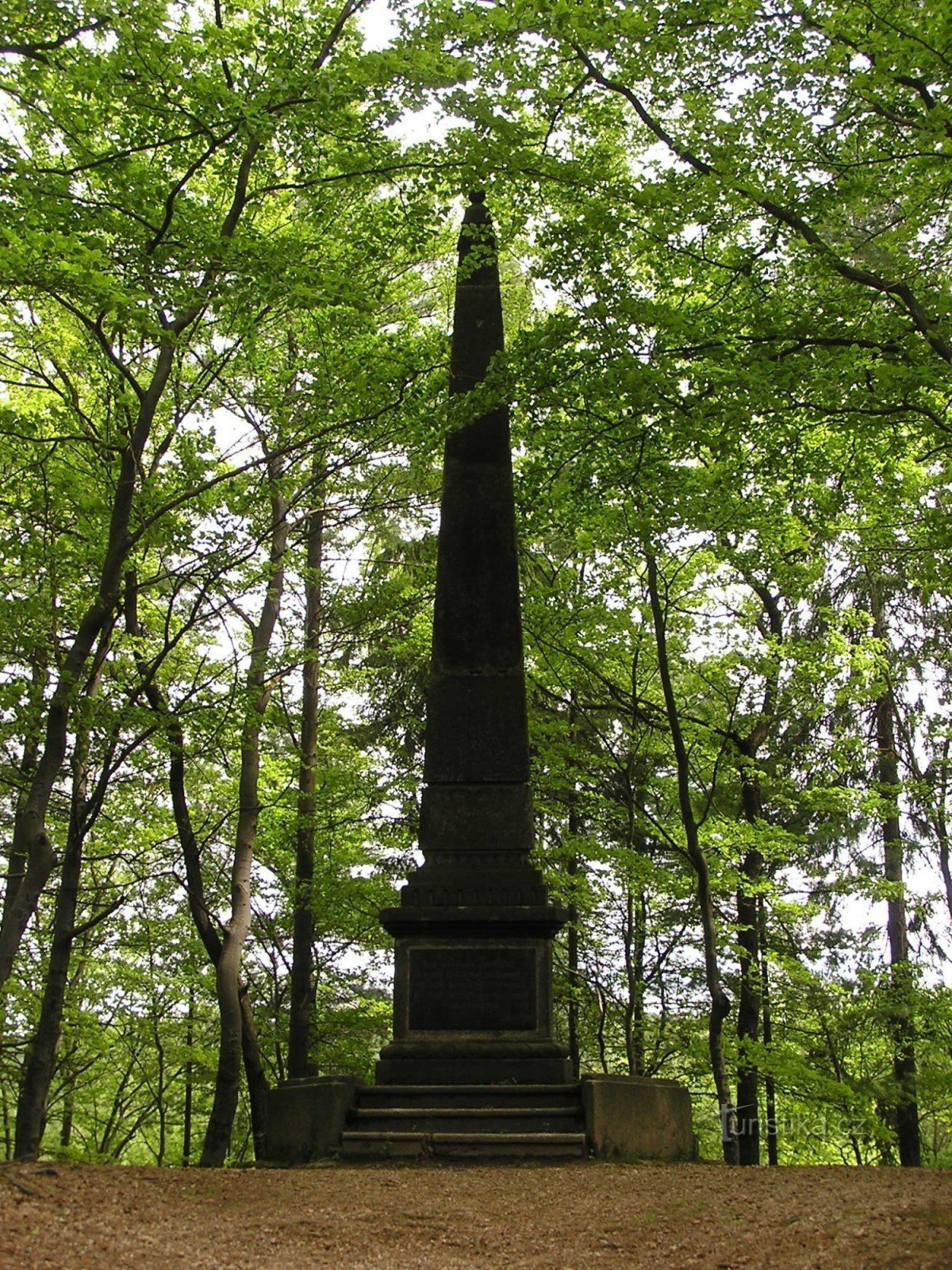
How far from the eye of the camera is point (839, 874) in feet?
67.1

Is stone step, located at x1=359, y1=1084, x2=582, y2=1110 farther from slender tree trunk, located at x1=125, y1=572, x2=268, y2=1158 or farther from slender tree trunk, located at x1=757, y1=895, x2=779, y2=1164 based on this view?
slender tree trunk, located at x1=757, y1=895, x2=779, y2=1164

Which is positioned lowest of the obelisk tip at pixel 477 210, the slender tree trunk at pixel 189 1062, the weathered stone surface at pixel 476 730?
the slender tree trunk at pixel 189 1062

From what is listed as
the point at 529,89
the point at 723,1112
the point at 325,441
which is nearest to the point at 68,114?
the point at 529,89

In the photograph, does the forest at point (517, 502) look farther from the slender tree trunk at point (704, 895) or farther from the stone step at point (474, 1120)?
the stone step at point (474, 1120)

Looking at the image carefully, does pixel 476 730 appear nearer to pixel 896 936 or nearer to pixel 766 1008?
pixel 766 1008

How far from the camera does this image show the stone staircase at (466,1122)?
8.35 meters

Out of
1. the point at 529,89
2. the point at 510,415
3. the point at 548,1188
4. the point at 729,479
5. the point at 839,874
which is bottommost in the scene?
the point at 548,1188

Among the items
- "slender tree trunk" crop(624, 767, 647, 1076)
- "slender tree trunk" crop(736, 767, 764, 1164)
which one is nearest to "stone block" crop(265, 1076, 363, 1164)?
"slender tree trunk" crop(624, 767, 647, 1076)

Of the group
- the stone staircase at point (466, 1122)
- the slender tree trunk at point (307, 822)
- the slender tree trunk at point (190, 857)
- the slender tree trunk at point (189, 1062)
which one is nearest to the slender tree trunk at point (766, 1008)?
the slender tree trunk at point (307, 822)

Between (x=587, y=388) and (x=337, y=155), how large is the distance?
269cm

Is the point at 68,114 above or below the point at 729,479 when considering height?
above

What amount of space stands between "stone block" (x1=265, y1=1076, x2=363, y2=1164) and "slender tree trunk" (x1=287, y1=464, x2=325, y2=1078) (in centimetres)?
667

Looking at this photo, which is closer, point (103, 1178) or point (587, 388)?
point (103, 1178)

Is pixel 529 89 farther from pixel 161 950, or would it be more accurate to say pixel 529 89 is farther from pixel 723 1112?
pixel 161 950
